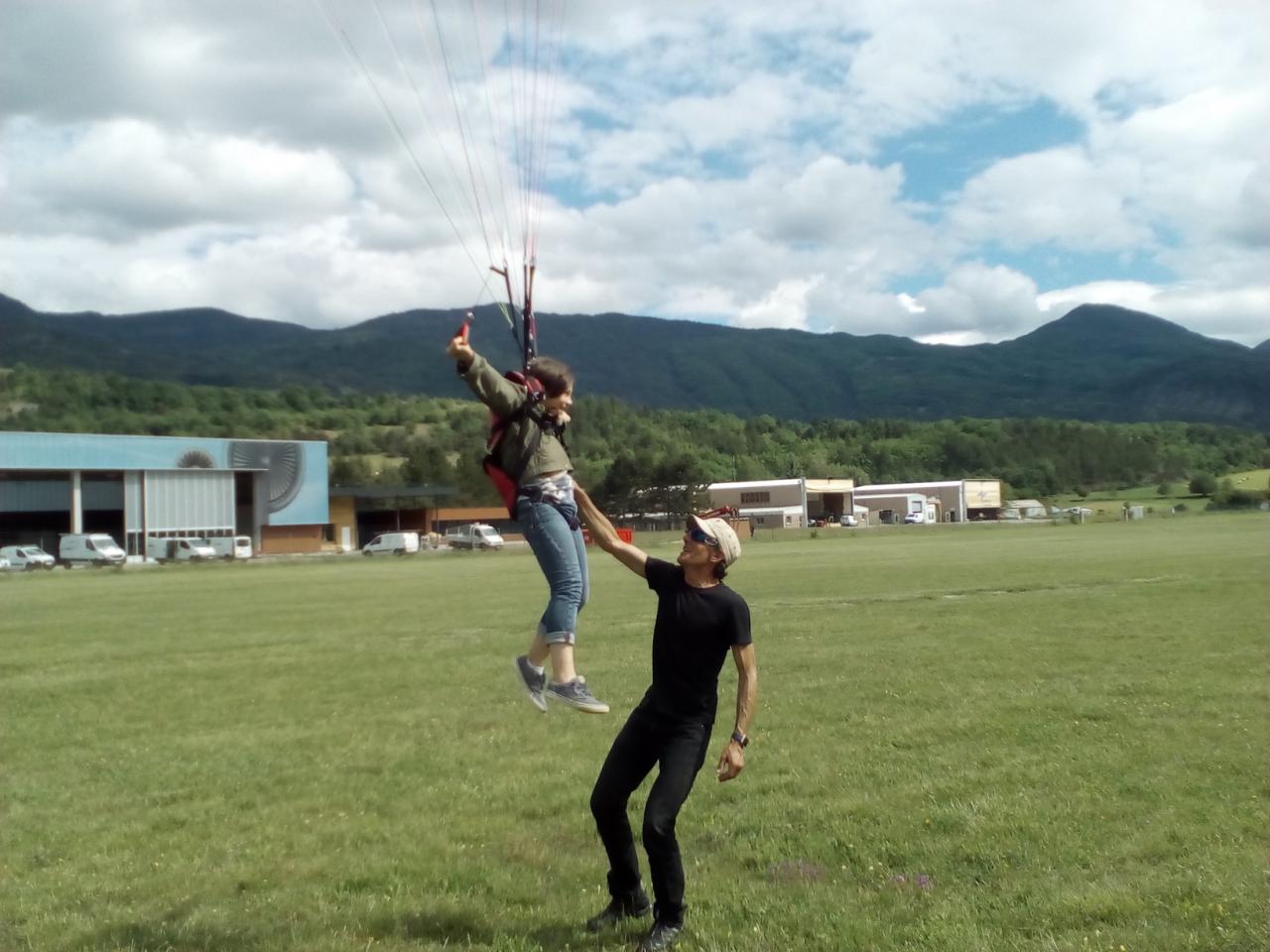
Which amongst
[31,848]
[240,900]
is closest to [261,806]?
[31,848]

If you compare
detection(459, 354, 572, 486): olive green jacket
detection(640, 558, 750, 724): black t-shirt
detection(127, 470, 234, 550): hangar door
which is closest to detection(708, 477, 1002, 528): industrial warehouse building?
detection(127, 470, 234, 550): hangar door

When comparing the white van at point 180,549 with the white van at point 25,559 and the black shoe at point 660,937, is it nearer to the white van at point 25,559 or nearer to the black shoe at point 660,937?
the white van at point 25,559

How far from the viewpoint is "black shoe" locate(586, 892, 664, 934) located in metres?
7.38

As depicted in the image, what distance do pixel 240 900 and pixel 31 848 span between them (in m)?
2.49

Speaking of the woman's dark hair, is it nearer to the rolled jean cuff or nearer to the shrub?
the rolled jean cuff

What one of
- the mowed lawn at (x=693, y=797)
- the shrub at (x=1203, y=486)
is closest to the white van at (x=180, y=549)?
the mowed lawn at (x=693, y=797)

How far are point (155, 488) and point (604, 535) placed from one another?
304ft

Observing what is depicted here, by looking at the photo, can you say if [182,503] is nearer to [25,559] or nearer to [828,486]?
[25,559]

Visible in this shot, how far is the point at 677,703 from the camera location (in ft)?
22.8

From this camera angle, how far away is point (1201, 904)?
288 inches

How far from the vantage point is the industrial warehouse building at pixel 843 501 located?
141 metres

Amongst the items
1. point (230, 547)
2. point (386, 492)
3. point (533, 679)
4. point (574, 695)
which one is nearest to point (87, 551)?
point (230, 547)

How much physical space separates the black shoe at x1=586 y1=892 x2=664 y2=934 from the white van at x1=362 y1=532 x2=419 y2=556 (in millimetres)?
79035

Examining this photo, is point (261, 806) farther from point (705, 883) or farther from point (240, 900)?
point (705, 883)
